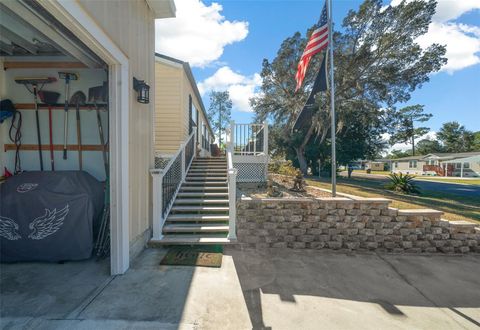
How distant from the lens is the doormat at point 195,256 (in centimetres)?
319

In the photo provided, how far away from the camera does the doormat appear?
3.19 m

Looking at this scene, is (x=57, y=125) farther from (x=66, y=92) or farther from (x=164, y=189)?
(x=164, y=189)

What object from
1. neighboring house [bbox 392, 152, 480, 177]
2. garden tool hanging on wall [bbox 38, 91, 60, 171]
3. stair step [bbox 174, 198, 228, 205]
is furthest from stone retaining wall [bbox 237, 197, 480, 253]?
neighboring house [bbox 392, 152, 480, 177]

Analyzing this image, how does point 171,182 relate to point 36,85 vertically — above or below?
below

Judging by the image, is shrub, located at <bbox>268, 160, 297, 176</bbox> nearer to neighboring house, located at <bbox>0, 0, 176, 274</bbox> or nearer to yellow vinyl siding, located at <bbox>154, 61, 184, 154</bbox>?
yellow vinyl siding, located at <bbox>154, 61, 184, 154</bbox>

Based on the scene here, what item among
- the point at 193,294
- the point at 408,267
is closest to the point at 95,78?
the point at 193,294

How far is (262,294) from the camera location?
262cm

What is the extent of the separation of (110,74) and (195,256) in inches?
112

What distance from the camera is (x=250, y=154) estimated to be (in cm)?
707

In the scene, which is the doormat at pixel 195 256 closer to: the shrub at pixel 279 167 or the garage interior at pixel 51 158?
the garage interior at pixel 51 158

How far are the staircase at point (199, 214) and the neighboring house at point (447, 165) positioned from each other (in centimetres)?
3141

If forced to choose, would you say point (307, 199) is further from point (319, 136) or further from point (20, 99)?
point (319, 136)

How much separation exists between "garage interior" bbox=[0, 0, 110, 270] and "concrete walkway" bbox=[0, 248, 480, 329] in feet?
0.67

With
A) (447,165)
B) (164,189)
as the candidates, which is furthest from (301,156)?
Result: (447,165)
